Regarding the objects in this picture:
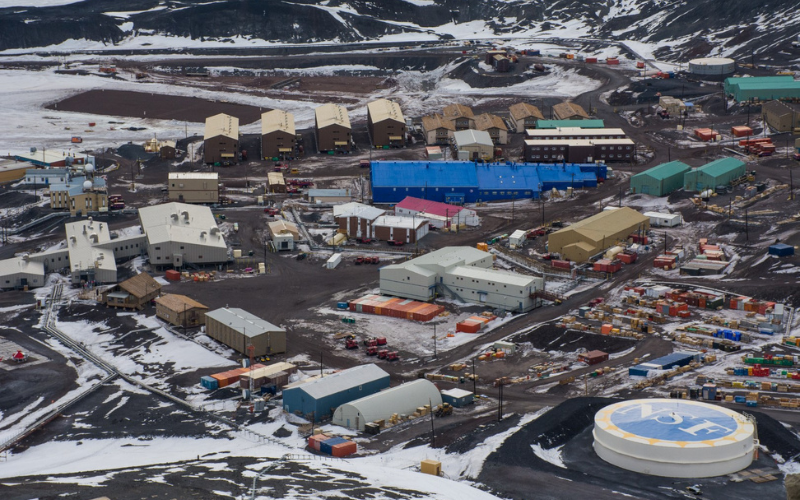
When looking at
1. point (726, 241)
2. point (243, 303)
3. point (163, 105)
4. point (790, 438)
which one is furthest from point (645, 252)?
point (163, 105)

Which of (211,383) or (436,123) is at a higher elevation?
(436,123)

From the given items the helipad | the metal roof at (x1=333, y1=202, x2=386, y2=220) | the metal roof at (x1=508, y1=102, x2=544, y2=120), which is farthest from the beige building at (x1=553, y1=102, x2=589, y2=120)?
the helipad

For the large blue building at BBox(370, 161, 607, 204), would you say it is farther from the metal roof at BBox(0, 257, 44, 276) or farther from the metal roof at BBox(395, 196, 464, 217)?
the metal roof at BBox(0, 257, 44, 276)

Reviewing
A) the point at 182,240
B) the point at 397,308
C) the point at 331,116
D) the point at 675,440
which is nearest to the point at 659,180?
the point at 397,308

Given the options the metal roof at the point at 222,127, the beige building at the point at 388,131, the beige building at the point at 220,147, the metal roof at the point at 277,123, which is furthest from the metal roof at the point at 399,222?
the metal roof at the point at 222,127

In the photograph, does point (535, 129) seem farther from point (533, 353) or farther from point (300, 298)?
point (533, 353)

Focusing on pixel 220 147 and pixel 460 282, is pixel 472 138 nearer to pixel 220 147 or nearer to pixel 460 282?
pixel 220 147
